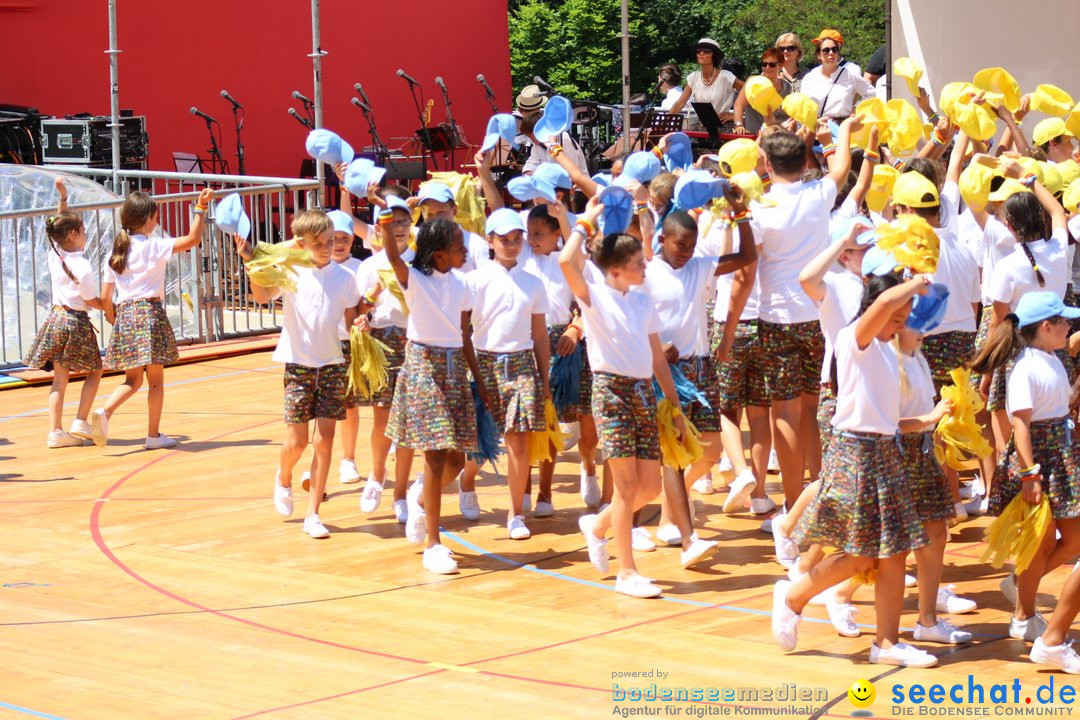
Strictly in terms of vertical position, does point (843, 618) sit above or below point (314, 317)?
below

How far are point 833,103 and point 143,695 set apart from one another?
9.34 metres

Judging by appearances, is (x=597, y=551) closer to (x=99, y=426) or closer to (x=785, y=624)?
(x=785, y=624)

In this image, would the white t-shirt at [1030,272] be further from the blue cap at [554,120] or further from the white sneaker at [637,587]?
the blue cap at [554,120]

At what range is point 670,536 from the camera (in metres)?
7.90

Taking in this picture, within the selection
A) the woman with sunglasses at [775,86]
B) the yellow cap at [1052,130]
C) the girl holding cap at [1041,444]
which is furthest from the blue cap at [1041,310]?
the woman with sunglasses at [775,86]

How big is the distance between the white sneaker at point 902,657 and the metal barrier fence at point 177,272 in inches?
321

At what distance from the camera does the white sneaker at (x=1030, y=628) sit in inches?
243

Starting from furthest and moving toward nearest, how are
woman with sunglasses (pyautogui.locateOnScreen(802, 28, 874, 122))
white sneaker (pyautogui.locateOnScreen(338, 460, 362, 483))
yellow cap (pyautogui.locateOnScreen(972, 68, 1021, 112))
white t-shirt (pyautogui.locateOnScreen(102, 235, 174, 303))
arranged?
woman with sunglasses (pyautogui.locateOnScreen(802, 28, 874, 122)) → white t-shirt (pyautogui.locateOnScreen(102, 235, 174, 303)) → white sneaker (pyautogui.locateOnScreen(338, 460, 362, 483)) → yellow cap (pyautogui.locateOnScreen(972, 68, 1021, 112))

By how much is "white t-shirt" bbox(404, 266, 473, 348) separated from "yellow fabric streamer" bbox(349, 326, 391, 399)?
2.47 feet

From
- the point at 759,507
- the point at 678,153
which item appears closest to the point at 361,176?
the point at 678,153

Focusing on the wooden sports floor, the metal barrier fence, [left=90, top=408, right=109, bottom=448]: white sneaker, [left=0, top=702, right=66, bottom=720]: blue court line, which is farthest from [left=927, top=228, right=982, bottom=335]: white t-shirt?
the metal barrier fence

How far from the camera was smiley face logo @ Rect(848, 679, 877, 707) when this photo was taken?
5.41 metres

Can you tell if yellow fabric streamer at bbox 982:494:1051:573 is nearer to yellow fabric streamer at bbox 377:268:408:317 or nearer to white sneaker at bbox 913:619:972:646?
white sneaker at bbox 913:619:972:646

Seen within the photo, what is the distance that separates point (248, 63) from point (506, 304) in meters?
15.3
